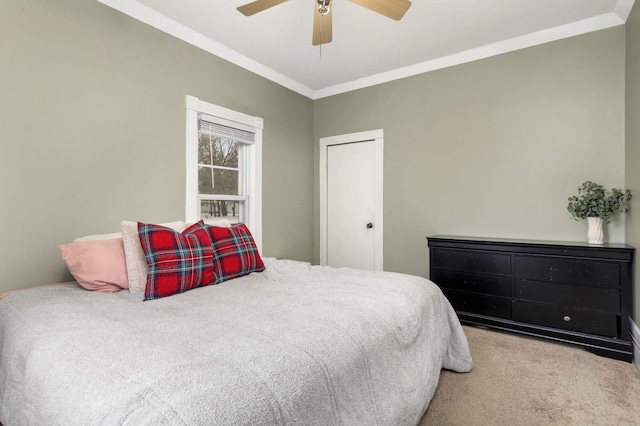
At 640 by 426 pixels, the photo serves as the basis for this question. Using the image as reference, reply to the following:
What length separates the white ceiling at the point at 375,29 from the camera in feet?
8.31

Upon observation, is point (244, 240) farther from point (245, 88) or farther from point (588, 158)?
point (588, 158)

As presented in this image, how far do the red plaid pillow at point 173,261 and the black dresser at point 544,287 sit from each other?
212cm

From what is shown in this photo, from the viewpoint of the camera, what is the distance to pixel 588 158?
277 centimetres

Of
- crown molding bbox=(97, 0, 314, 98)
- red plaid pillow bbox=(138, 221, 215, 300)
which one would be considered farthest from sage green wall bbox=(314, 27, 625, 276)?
red plaid pillow bbox=(138, 221, 215, 300)

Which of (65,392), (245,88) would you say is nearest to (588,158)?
(245,88)

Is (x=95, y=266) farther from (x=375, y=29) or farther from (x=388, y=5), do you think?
(x=375, y=29)

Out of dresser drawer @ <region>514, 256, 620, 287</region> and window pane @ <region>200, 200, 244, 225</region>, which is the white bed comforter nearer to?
dresser drawer @ <region>514, 256, 620, 287</region>

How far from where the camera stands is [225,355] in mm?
993

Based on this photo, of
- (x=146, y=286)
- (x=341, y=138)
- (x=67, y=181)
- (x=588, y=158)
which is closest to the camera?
(x=146, y=286)

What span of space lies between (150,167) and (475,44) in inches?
126

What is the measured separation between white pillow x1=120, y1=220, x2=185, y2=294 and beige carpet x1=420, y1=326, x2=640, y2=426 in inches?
67.7

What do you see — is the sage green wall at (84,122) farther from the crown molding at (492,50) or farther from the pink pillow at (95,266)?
the crown molding at (492,50)

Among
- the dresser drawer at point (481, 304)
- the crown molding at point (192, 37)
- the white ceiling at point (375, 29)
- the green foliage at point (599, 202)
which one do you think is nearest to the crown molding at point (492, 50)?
the white ceiling at point (375, 29)

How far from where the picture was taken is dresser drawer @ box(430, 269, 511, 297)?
2.79 metres
